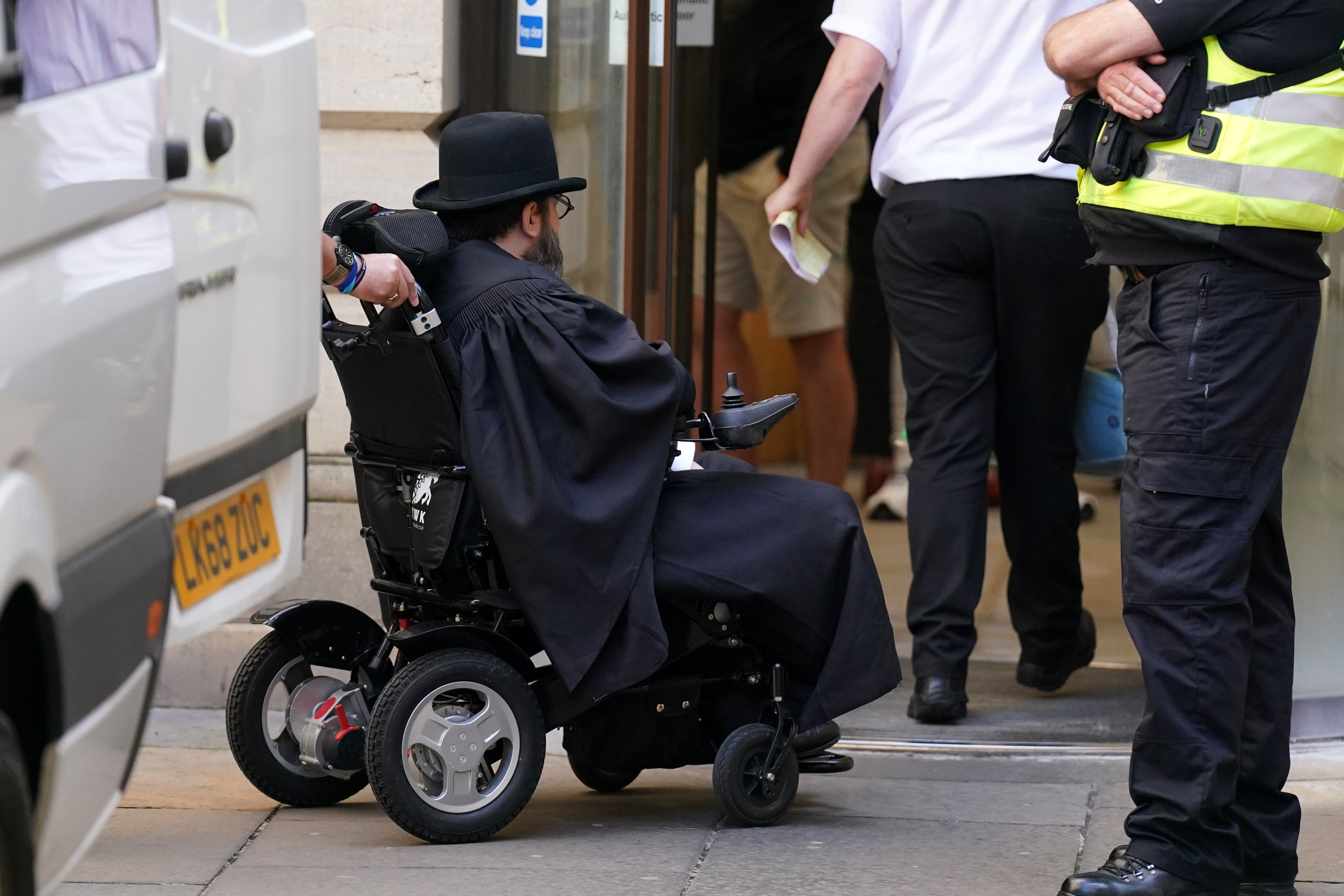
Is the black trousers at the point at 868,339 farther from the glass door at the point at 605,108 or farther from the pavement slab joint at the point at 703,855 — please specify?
the pavement slab joint at the point at 703,855

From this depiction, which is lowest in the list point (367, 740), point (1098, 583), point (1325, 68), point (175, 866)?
point (1098, 583)

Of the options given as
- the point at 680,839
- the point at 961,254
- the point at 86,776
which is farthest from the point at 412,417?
the point at 961,254

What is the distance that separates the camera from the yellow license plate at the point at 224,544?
2.56 meters

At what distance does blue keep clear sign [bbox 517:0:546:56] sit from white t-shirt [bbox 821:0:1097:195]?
3.01 feet

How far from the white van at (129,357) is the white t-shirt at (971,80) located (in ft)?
6.78

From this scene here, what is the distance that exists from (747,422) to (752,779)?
729mm

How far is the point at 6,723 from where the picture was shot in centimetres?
199

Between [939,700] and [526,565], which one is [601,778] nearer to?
[526,565]

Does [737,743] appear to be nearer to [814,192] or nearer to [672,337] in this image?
[672,337]

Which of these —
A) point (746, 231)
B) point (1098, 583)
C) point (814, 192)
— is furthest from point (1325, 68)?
point (814, 192)

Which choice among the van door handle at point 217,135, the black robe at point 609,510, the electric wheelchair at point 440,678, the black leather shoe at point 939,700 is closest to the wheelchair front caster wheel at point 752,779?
the electric wheelchair at point 440,678

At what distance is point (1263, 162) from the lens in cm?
289

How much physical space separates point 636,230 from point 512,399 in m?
1.73

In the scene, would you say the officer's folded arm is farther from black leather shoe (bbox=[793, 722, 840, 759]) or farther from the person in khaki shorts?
the person in khaki shorts
